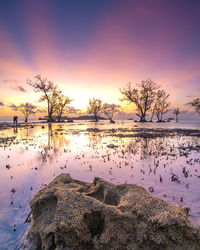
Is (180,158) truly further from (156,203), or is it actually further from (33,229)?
(33,229)

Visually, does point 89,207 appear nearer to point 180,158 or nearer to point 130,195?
point 130,195

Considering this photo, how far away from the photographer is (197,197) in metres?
3.77

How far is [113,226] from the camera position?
1903 mm

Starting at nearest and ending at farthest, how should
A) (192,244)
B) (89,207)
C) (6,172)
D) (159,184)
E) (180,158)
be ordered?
(192,244) < (89,207) < (159,184) < (6,172) < (180,158)

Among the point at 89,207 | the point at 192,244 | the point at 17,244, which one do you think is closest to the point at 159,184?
the point at 192,244

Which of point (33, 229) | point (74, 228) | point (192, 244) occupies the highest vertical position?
point (74, 228)

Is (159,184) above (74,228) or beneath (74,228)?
beneath

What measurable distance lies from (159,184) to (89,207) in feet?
11.6

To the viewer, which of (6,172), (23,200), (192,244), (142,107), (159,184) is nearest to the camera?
(192,244)

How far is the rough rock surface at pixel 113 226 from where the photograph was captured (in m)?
1.70

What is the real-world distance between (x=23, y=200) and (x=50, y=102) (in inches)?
2307

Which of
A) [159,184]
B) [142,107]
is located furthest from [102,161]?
[142,107]

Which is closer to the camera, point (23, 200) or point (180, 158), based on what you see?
point (23, 200)

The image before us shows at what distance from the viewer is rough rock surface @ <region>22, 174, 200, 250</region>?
170 cm
